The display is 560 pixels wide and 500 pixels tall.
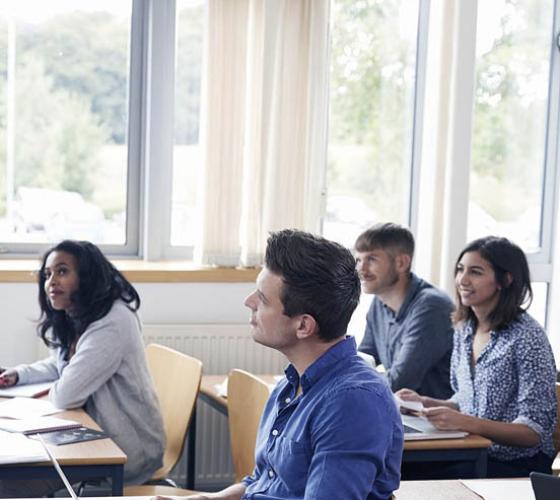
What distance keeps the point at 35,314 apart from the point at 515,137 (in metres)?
2.55

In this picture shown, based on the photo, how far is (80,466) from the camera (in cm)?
272

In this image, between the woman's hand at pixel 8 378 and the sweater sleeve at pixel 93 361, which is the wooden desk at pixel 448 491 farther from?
the woman's hand at pixel 8 378

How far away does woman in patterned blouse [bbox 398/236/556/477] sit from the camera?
3182 millimetres

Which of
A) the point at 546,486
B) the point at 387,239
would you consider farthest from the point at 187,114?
the point at 546,486

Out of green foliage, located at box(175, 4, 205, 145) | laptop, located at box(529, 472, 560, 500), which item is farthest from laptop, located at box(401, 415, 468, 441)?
green foliage, located at box(175, 4, 205, 145)

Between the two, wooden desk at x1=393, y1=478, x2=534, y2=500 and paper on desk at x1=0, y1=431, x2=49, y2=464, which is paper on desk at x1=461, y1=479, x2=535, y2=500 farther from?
paper on desk at x1=0, y1=431, x2=49, y2=464

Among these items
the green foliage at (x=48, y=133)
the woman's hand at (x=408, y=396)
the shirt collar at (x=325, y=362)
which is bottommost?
the woman's hand at (x=408, y=396)

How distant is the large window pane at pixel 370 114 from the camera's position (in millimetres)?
4883

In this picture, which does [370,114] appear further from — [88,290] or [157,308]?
[88,290]

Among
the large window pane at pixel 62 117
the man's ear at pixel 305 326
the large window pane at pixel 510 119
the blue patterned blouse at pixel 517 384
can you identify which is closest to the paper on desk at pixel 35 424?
the man's ear at pixel 305 326

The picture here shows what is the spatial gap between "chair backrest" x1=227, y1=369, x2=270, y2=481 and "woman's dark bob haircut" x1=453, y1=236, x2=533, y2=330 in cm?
85

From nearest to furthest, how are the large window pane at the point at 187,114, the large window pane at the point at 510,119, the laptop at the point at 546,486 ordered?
the laptop at the point at 546,486 < the large window pane at the point at 187,114 < the large window pane at the point at 510,119

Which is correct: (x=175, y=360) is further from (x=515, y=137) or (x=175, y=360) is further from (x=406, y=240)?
(x=515, y=137)

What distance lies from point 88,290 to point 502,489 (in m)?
1.62
